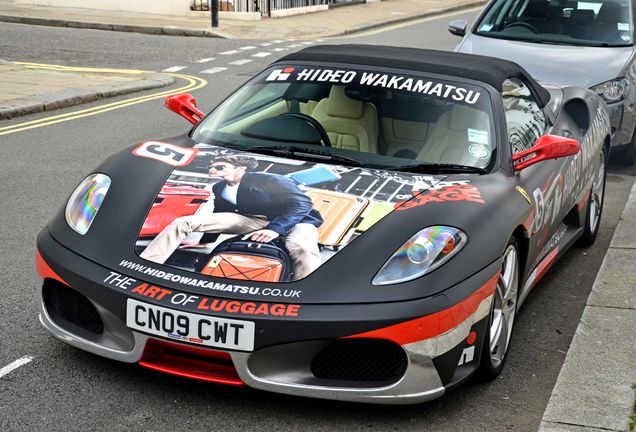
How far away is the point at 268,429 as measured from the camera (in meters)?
2.97

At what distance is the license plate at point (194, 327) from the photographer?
110 inches

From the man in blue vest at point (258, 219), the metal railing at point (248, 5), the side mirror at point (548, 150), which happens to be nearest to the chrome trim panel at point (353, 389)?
the man in blue vest at point (258, 219)

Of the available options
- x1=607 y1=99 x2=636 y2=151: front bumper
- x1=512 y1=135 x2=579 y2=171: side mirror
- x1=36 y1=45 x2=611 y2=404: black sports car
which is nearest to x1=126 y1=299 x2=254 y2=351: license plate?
x1=36 y1=45 x2=611 y2=404: black sports car

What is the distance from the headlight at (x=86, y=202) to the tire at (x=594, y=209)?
3243mm

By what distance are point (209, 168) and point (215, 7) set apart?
54.6 ft

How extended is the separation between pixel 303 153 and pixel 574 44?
510 centimetres

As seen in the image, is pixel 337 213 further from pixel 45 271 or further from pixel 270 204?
pixel 45 271

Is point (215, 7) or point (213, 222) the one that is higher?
point (213, 222)

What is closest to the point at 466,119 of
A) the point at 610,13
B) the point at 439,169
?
the point at 439,169

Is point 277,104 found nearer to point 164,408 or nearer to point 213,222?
point 213,222

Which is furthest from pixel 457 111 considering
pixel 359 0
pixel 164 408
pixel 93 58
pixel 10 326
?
pixel 359 0

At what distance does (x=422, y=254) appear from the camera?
3076 mm

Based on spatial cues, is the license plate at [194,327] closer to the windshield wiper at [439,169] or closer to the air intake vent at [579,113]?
the windshield wiper at [439,169]

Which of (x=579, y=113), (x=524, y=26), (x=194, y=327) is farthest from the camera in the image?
(x=524, y=26)
